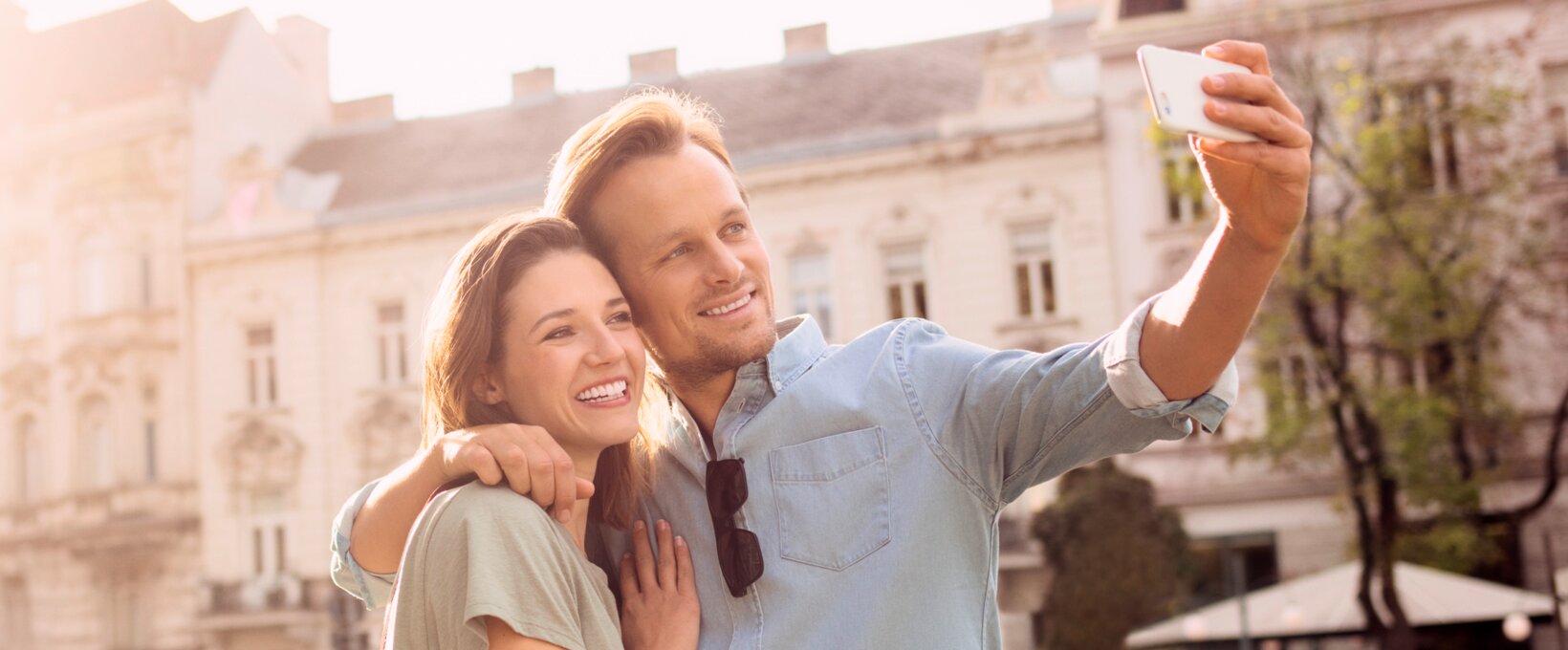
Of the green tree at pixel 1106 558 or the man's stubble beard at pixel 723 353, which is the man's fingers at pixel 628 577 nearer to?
the man's stubble beard at pixel 723 353

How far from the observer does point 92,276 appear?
90.7 feet

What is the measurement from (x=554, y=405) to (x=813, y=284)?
20.3 meters

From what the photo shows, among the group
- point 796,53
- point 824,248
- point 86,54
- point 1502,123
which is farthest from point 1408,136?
point 86,54

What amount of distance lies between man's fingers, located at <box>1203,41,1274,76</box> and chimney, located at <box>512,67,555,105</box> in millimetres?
26484

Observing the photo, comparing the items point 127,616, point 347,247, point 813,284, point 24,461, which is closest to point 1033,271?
point 813,284

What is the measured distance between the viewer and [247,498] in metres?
26.2

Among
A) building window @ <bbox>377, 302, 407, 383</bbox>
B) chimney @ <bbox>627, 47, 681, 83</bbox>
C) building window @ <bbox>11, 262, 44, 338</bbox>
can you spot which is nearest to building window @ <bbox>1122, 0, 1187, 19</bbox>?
chimney @ <bbox>627, 47, 681, 83</bbox>

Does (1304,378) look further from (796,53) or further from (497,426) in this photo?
(497,426)

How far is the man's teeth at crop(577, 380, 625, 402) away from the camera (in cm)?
244

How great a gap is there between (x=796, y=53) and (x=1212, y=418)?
79.1 ft

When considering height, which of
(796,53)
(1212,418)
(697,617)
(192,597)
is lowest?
(192,597)

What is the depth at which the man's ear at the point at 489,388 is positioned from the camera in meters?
2.50

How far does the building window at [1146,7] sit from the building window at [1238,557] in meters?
6.66

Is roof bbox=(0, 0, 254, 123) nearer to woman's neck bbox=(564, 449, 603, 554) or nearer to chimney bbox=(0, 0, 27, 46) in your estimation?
chimney bbox=(0, 0, 27, 46)
